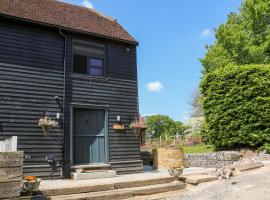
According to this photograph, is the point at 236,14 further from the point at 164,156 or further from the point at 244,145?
the point at 164,156

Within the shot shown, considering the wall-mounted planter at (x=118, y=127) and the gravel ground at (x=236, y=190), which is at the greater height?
the wall-mounted planter at (x=118, y=127)

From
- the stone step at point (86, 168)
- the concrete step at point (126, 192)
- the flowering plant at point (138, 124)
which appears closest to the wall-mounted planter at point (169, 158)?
the flowering plant at point (138, 124)

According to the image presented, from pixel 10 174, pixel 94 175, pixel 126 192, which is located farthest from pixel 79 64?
pixel 10 174

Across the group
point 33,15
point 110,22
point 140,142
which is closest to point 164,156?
point 140,142

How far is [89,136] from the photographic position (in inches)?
504

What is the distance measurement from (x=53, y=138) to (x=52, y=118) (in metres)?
0.70

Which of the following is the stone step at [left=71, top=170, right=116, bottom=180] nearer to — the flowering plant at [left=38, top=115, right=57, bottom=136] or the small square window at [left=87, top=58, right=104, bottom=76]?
the flowering plant at [left=38, top=115, right=57, bottom=136]

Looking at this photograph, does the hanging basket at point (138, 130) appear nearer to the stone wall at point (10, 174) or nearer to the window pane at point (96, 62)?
the window pane at point (96, 62)

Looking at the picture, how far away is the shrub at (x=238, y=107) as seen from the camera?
1557 centimetres

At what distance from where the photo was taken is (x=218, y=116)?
16.7 meters

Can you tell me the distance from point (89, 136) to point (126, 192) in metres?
3.88

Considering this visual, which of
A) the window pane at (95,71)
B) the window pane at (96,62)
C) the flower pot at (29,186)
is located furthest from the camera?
the window pane at (96,62)

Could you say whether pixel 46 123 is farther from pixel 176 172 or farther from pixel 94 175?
pixel 176 172

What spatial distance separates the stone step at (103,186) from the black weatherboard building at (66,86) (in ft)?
8.28
